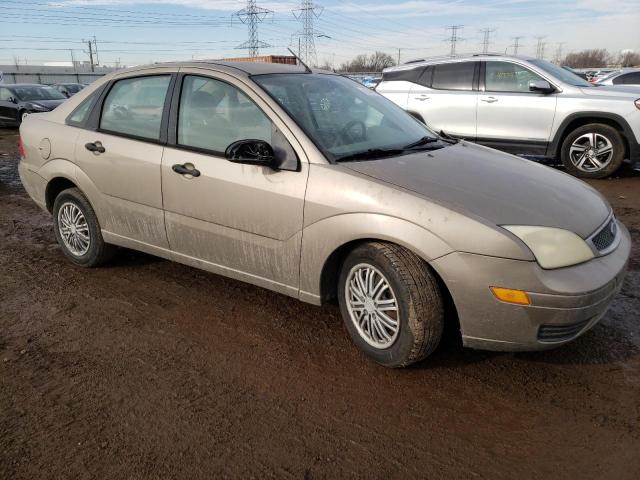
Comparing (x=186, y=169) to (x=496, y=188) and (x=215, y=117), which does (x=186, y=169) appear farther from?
(x=496, y=188)

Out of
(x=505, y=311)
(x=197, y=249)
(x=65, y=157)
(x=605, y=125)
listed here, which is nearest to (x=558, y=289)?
(x=505, y=311)

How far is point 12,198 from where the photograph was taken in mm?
7586

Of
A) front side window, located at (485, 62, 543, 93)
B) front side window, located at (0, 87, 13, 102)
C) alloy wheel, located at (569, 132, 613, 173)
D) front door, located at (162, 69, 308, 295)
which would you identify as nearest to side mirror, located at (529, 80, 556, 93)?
front side window, located at (485, 62, 543, 93)

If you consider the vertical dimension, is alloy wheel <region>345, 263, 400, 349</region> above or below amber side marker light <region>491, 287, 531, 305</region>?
below

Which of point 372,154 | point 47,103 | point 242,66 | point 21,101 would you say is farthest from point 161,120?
point 21,101

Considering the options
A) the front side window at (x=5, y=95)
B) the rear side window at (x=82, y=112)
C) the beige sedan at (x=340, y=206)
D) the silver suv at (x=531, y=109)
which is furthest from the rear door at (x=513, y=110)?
the front side window at (x=5, y=95)

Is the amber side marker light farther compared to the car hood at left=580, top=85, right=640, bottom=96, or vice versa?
the car hood at left=580, top=85, right=640, bottom=96

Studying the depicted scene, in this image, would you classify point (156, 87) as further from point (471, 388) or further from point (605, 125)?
point (605, 125)

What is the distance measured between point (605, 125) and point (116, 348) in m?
7.50

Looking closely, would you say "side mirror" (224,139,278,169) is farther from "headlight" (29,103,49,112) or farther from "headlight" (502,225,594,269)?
"headlight" (29,103,49,112)

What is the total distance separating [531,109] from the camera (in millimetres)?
8250

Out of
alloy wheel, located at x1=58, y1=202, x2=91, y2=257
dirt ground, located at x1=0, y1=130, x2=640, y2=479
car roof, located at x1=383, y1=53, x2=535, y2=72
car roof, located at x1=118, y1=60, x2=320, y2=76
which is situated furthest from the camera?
car roof, located at x1=383, y1=53, x2=535, y2=72

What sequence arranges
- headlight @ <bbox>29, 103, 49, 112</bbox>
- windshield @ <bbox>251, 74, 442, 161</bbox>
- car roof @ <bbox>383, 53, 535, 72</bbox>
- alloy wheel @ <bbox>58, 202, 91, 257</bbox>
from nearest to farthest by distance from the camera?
windshield @ <bbox>251, 74, 442, 161</bbox>, alloy wheel @ <bbox>58, 202, 91, 257</bbox>, car roof @ <bbox>383, 53, 535, 72</bbox>, headlight @ <bbox>29, 103, 49, 112</bbox>

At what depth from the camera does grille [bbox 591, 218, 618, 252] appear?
9.40 feet
